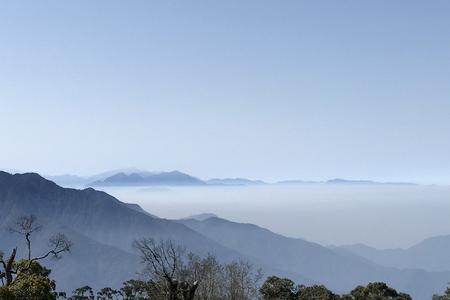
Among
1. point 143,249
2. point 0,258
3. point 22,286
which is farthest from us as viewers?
point 0,258

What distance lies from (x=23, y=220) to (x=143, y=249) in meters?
29.7

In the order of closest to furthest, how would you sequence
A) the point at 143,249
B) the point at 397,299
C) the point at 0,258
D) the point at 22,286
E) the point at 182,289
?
the point at 182,289, the point at 143,249, the point at 22,286, the point at 0,258, the point at 397,299

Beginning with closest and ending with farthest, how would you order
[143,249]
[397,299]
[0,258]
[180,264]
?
1. [143,249]
2. [180,264]
3. [0,258]
4. [397,299]

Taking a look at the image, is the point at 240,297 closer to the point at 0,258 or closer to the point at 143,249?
the point at 143,249

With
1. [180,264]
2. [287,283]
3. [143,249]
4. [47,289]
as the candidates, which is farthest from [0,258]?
[287,283]

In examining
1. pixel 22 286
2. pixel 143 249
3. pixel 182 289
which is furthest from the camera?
pixel 22 286

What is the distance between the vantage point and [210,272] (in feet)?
172

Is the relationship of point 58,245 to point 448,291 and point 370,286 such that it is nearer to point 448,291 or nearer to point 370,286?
point 370,286

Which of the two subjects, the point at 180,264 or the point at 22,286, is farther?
the point at 180,264

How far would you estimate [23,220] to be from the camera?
59.7 m

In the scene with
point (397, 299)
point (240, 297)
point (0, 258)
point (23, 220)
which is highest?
point (23, 220)

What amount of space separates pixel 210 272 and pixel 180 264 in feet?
14.8

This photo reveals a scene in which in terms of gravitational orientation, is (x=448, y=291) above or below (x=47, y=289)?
below

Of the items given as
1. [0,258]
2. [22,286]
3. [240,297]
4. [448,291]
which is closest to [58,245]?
[0,258]
